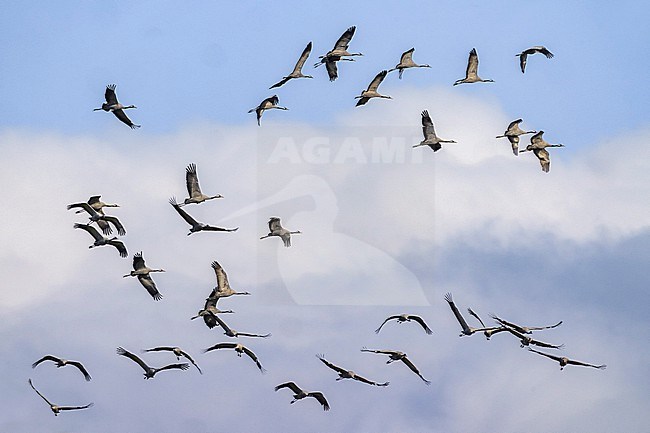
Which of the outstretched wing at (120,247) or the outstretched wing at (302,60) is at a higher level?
the outstretched wing at (302,60)

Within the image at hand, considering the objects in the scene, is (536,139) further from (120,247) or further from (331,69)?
(120,247)

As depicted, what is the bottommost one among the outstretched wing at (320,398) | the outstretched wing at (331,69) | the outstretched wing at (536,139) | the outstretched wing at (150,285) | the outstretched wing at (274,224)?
the outstretched wing at (320,398)

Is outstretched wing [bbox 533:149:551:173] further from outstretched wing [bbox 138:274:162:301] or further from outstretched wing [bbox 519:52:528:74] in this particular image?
outstretched wing [bbox 138:274:162:301]

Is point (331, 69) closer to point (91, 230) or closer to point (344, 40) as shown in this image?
point (344, 40)

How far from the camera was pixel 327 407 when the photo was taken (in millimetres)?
63219

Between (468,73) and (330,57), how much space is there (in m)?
6.20

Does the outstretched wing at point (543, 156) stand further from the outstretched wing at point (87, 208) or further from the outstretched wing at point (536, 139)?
the outstretched wing at point (87, 208)

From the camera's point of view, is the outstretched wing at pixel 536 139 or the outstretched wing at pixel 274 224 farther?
the outstretched wing at pixel 536 139

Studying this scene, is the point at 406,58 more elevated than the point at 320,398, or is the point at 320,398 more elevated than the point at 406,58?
the point at 406,58

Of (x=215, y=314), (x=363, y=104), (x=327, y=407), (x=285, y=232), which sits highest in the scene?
(x=363, y=104)

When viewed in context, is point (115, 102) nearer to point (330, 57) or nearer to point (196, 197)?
point (196, 197)

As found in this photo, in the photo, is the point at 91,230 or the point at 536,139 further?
the point at 536,139

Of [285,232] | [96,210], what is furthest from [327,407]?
[96,210]

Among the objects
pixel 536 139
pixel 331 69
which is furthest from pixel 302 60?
pixel 536 139
